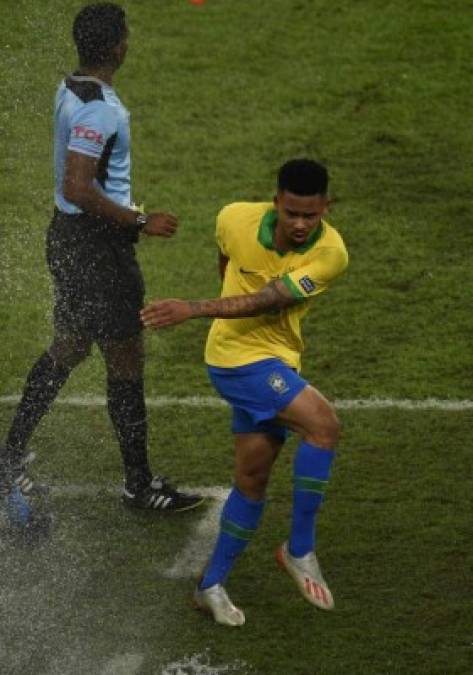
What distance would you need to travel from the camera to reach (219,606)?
8.05 metres

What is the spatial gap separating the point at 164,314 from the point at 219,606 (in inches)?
47.1

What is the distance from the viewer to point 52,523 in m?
8.98

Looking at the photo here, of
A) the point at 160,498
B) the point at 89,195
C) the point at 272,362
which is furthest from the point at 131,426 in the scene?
the point at 272,362

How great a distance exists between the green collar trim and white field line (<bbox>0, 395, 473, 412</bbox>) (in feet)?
7.63

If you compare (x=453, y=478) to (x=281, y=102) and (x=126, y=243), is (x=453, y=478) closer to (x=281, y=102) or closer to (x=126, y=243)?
(x=126, y=243)

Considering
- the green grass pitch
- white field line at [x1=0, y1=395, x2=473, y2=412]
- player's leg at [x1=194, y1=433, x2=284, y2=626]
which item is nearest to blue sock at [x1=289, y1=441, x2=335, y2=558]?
player's leg at [x1=194, y1=433, x2=284, y2=626]

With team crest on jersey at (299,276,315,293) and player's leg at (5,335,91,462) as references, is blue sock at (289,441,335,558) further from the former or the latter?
player's leg at (5,335,91,462)

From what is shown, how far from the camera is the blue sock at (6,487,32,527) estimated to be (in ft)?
29.3

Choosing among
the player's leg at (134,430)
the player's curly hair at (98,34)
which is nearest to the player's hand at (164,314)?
the player's leg at (134,430)

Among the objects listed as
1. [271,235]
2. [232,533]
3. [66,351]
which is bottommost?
[232,533]

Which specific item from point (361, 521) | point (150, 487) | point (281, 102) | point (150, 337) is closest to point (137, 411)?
point (150, 487)

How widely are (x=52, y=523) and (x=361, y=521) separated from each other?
4.38 feet

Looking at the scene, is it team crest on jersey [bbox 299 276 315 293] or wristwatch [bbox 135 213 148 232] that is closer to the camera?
team crest on jersey [bbox 299 276 315 293]

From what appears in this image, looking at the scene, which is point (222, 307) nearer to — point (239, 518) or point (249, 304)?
point (249, 304)
